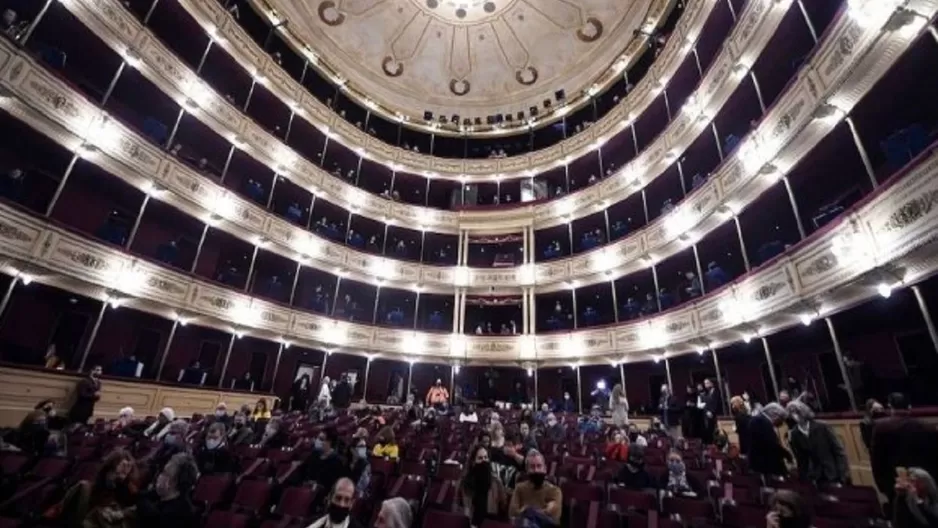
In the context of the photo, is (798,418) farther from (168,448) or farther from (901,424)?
(168,448)

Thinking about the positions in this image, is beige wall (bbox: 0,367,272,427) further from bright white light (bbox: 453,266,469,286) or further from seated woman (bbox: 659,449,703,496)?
seated woman (bbox: 659,449,703,496)

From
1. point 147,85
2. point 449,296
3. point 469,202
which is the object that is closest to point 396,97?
point 469,202

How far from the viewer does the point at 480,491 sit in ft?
13.2

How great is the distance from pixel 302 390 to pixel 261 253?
5.45 metres

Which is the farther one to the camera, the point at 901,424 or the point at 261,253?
the point at 261,253

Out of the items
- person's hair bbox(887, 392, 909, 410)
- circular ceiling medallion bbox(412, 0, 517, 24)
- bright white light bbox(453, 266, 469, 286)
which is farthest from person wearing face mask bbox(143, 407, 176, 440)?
circular ceiling medallion bbox(412, 0, 517, 24)

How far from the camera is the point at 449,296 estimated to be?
19.9 meters

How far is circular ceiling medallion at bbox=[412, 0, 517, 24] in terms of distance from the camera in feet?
71.9

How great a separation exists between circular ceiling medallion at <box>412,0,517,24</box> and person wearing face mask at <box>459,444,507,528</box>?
23082 mm

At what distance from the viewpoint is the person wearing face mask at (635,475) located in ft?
15.9

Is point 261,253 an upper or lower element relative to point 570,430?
upper

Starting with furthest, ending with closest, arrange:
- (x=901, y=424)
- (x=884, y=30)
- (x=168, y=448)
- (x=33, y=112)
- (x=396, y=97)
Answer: (x=396, y=97)
(x=33, y=112)
(x=884, y=30)
(x=168, y=448)
(x=901, y=424)

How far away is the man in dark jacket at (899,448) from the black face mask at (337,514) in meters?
4.90

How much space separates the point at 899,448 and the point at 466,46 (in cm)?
2414
